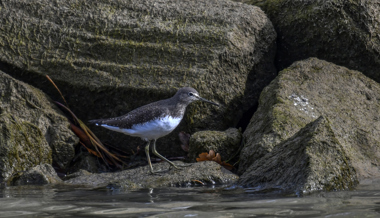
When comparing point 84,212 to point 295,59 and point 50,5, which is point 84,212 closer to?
point 50,5

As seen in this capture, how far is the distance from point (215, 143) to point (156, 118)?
79cm

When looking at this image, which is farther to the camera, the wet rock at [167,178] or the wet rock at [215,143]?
the wet rock at [215,143]

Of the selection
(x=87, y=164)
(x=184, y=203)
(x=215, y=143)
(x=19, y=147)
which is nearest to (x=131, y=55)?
(x=87, y=164)


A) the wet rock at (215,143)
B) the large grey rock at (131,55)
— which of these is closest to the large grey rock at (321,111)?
the wet rock at (215,143)

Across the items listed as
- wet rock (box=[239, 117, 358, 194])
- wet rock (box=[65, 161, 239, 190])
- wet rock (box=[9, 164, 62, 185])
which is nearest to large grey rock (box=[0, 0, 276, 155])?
wet rock (box=[65, 161, 239, 190])

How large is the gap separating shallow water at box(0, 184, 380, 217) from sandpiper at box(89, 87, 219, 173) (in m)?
1.12

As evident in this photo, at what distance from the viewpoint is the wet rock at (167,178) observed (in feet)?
17.5

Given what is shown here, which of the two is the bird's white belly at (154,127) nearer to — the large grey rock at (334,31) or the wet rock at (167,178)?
the wet rock at (167,178)

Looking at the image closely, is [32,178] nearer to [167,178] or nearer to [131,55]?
[167,178]

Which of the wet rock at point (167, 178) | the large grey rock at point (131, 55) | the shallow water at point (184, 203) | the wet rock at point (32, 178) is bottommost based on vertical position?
the shallow water at point (184, 203)

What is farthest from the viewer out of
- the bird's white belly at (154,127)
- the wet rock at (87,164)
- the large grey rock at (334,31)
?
the large grey rock at (334,31)

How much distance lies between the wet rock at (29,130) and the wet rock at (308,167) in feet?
8.50

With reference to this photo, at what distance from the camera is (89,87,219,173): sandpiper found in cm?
600

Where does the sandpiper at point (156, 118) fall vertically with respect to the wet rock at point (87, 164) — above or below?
above
